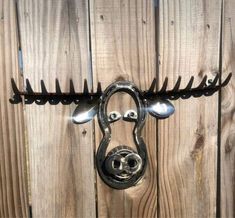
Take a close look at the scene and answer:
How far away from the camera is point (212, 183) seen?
103 centimetres

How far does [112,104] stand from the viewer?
3.07 ft

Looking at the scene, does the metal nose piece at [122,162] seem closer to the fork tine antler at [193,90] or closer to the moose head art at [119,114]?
the moose head art at [119,114]

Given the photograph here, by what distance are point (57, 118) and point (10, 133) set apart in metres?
0.12

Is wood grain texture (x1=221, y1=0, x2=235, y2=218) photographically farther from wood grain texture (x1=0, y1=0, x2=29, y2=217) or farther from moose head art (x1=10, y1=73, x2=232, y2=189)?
wood grain texture (x1=0, y1=0, x2=29, y2=217)

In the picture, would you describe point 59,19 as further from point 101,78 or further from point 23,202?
point 23,202

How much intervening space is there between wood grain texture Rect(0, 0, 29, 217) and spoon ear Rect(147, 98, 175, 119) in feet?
1.03

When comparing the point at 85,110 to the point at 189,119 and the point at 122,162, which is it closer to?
Result: the point at 122,162

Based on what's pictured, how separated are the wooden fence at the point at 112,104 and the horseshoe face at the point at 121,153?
0.06ft

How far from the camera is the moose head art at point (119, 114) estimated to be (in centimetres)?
92

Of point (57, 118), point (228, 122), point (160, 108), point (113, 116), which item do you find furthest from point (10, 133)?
point (228, 122)

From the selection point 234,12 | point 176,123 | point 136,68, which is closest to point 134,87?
point 136,68

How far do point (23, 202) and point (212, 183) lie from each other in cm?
50

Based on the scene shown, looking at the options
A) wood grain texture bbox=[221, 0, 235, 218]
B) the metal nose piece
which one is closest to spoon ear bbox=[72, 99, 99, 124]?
the metal nose piece

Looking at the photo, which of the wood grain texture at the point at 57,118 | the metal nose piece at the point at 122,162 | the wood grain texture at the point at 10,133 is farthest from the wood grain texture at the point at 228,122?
the wood grain texture at the point at 10,133
